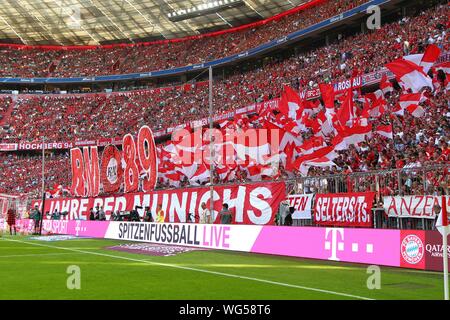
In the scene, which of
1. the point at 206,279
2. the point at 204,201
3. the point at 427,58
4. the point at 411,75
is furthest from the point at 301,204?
the point at 206,279

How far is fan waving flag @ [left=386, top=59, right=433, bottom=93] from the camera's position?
2216 centimetres

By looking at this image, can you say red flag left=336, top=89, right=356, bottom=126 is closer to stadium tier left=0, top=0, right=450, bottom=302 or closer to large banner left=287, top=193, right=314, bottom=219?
stadium tier left=0, top=0, right=450, bottom=302

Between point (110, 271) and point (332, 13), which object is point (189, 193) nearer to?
point (110, 271)

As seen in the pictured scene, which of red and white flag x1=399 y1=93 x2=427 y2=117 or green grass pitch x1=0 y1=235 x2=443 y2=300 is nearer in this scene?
green grass pitch x1=0 y1=235 x2=443 y2=300

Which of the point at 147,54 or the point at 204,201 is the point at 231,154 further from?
the point at 147,54

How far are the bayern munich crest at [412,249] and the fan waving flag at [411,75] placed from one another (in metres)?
10.00

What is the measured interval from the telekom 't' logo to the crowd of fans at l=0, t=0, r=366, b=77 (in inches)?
1432

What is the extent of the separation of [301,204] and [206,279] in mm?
9302

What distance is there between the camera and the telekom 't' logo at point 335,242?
1577 cm

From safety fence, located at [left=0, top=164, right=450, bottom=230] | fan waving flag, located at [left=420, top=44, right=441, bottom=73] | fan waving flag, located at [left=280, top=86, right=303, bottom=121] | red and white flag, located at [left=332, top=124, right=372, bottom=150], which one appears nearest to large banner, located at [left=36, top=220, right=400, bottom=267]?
safety fence, located at [left=0, top=164, right=450, bottom=230]

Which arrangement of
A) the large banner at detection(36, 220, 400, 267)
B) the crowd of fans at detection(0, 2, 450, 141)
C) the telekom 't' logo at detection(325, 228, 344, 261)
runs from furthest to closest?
the crowd of fans at detection(0, 2, 450, 141)
the telekom 't' logo at detection(325, 228, 344, 261)
the large banner at detection(36, 220, 400, 267)

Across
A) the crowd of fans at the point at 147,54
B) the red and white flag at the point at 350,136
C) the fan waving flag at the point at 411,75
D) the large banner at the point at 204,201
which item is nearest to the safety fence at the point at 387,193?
the large banner at the point at 204,201

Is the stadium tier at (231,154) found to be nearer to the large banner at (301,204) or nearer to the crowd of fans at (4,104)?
the large banner at (301,204)

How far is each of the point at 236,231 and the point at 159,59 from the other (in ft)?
174
